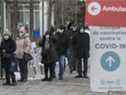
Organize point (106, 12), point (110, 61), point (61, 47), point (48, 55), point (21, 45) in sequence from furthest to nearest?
point (61, 47) < point (48, 55) < point (21, 45) < point (110, 61) < point (106, 12)

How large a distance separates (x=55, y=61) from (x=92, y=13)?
20.6ft

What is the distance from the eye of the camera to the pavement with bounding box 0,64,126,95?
1680 centimetres

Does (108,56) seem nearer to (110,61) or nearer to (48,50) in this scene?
(110,61)

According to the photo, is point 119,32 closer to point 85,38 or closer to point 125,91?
point 125,91

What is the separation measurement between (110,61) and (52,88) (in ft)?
13.7

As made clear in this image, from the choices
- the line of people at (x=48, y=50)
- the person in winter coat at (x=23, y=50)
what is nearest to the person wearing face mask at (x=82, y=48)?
the line of people at (x=48, y=50)

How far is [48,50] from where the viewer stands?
19969mm

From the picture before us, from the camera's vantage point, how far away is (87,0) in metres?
13.9

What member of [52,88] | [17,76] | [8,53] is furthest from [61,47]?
[52,88]

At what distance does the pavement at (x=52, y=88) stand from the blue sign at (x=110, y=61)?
3.45ft

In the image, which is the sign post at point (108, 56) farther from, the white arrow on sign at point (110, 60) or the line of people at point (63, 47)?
the line of people at point (63, 47)

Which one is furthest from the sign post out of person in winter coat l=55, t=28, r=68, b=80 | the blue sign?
person in winter coat l=55, t=28, r=68, b=80

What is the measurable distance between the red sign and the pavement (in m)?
1.98

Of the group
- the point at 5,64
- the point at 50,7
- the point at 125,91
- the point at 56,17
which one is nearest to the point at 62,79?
the point at 5,64
